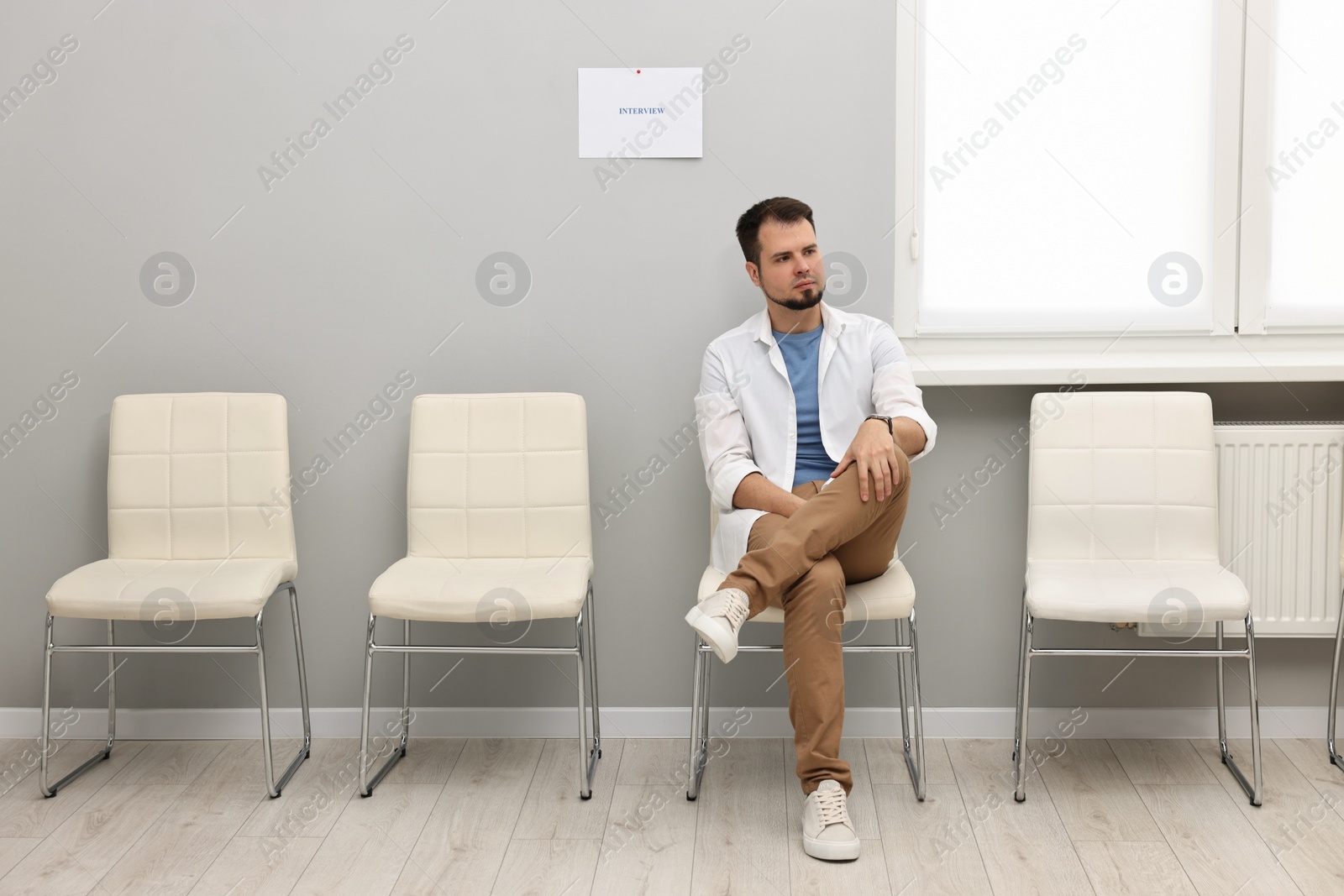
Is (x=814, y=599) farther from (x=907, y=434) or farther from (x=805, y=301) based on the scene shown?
(x=805, y=301)

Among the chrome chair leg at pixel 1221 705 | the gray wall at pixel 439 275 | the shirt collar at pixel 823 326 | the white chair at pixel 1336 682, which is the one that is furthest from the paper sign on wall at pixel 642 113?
the white chair at pixel 1336 682

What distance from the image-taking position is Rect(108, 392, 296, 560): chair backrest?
2480 millimetres

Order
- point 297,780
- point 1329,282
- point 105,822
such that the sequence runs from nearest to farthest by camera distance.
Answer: point 105,822 < point 297,780 < point 1329,282

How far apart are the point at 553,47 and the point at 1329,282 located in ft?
6.73

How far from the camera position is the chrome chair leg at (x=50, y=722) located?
230cm

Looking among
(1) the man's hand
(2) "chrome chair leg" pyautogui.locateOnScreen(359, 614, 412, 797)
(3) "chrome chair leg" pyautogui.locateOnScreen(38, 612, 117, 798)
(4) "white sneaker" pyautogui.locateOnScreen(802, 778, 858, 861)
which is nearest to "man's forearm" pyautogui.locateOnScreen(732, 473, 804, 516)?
(1) the man's hand

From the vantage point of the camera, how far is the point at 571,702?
104 inches

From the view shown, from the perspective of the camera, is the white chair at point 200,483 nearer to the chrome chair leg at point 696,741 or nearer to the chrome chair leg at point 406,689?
the chrome chair leg at point 406,689

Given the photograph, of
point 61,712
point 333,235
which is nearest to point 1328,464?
point 333,235

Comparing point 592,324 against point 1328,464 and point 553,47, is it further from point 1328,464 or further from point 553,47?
point 1328,464

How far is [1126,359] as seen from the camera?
2.55 meters

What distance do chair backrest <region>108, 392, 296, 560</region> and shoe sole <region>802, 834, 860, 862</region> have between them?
144 centimetres

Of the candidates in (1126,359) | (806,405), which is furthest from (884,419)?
(1126,359)

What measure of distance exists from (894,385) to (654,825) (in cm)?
110
